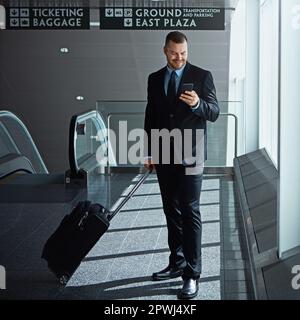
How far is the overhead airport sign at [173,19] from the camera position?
259 inches

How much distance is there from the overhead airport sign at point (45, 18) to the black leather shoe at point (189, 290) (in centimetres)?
316

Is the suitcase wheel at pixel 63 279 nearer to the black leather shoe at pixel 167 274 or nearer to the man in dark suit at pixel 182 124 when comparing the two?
the black leather shoe at pixel 167 274

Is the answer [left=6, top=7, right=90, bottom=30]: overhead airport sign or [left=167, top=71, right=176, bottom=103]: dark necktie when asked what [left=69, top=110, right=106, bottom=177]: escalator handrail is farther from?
[left=167, top=71, right=176, bottom=103]: dark necktie

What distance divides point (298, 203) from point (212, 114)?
2.45 feet

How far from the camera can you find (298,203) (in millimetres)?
4195

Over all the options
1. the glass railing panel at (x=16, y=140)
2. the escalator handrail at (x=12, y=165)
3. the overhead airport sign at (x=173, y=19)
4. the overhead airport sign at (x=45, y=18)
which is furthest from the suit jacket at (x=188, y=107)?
the glass railing panel at (x=16, y=140)

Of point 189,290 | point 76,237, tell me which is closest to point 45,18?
point 76,237

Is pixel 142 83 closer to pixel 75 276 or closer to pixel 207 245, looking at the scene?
pixel 207 245

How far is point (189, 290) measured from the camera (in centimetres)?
398

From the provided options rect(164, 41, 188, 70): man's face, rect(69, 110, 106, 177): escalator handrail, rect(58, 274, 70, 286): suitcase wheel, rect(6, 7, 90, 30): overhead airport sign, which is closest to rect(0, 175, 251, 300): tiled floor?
rect(58, 274, 70, 286): suitcase wheel

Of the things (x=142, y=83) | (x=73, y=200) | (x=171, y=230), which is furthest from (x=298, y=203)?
(x=142, y=83)

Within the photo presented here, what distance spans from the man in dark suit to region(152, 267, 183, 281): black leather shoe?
149 millimetres

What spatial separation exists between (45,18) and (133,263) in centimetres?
265

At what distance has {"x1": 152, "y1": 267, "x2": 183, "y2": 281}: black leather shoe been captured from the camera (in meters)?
4.31
